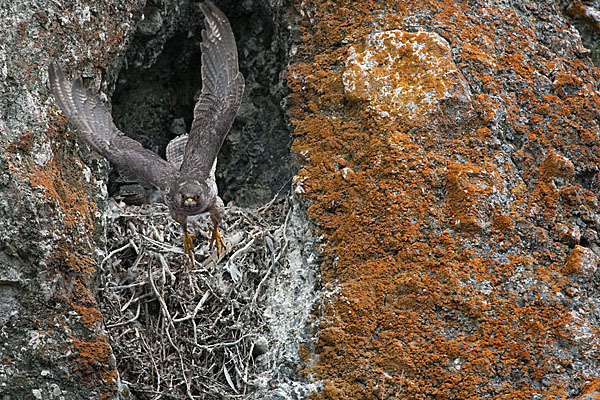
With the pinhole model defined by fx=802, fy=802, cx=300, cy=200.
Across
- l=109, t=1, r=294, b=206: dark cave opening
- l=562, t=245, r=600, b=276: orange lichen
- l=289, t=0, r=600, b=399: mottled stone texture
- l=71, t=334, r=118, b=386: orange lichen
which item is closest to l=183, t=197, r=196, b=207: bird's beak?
l=289, t=0, r=600, b=399: mottled stone texture

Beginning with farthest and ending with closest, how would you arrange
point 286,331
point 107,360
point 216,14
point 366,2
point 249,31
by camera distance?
point 249,31, point 366,2, point 216,14, point 286,331, point 107,360

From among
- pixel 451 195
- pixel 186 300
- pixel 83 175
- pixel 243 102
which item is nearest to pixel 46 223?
pixel 83 175

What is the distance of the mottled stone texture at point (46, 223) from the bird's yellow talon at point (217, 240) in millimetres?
743

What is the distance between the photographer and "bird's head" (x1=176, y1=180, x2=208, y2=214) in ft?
14.3

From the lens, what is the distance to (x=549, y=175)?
4199mm

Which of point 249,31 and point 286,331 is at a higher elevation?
point 249,31

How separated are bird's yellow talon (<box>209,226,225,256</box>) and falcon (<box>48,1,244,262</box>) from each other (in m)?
0.21

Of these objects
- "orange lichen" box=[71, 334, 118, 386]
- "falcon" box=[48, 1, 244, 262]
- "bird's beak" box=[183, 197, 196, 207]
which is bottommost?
"orange lichen" box=[71, 334, 118, 386]

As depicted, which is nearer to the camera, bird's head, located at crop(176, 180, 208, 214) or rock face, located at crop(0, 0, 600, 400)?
rock face, located at crop(0, 0, 600, 400)

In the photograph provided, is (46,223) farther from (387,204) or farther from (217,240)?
(387,204)

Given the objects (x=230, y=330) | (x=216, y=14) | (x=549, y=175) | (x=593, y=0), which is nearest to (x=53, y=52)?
(x=216, y=14)

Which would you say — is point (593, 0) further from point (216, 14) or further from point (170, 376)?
point (170, 376)

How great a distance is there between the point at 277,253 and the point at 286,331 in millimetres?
665

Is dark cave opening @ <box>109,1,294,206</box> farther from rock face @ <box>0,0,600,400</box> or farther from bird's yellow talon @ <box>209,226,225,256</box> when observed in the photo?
bird's yellow talon @ <box>209,226,225,256</box>
